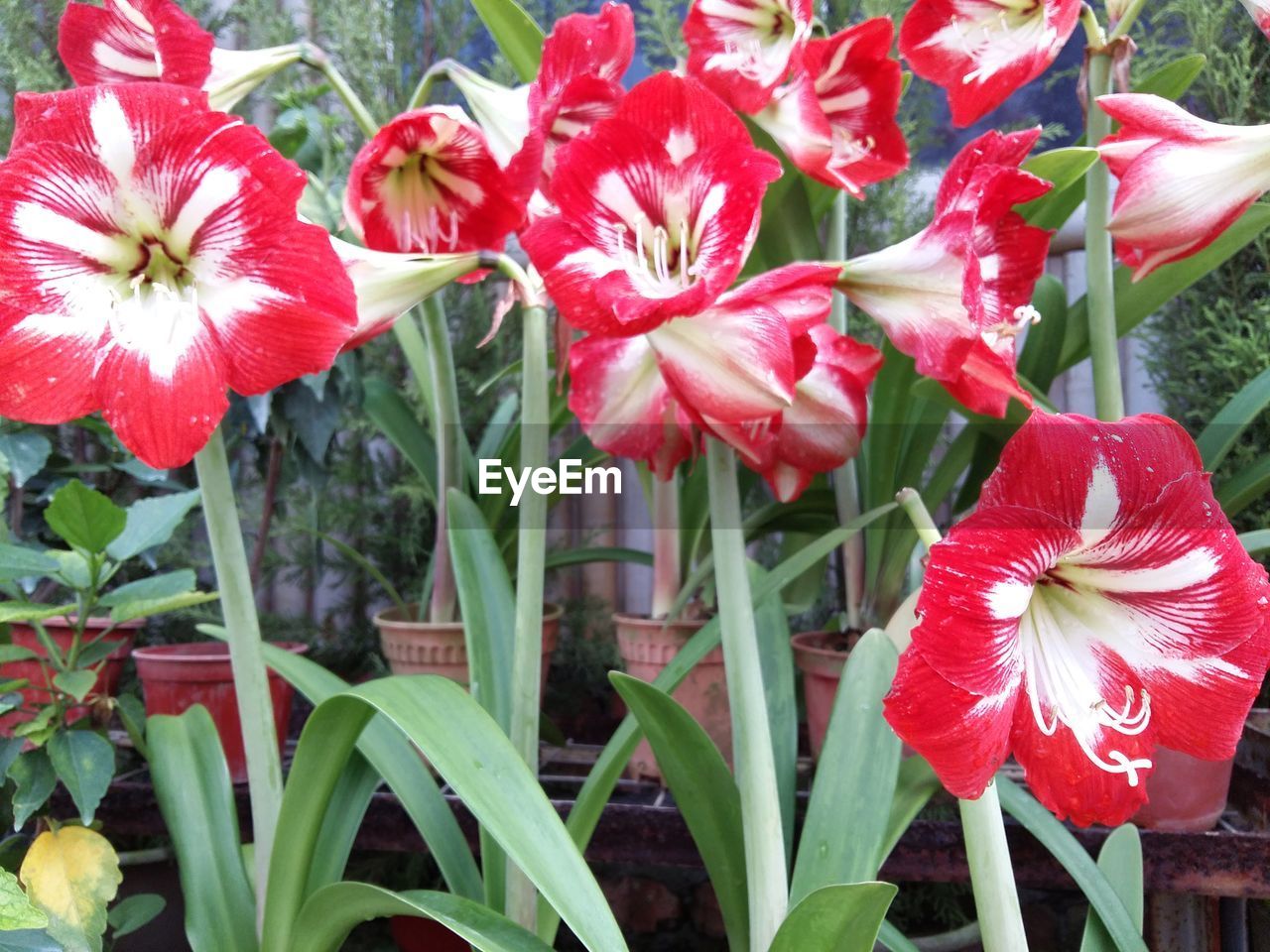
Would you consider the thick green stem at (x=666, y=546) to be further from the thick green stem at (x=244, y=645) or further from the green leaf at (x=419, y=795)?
the thick green stem at (x=244, y=645)

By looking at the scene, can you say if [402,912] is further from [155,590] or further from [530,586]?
[155,590]

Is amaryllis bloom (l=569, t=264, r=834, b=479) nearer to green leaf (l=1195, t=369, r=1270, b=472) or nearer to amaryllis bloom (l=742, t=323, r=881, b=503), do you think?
amaryllis bloom (l=742, t=323, r=881, b=503)

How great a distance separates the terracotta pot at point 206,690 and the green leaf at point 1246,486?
85 centimetres

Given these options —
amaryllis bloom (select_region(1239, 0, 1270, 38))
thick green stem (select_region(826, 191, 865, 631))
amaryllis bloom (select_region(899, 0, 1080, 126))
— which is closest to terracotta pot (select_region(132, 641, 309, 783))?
thick green stem (select_region(826, 191, 865, 631))

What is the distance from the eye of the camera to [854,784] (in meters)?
0.61

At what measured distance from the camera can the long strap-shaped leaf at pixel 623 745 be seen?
671mm

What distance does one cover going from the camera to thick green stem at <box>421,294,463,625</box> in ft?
3.10

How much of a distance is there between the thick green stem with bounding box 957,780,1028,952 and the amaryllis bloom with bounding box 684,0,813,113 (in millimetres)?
458

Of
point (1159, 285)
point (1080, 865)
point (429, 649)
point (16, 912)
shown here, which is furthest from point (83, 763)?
point (1159, 285)

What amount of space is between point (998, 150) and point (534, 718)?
1.45ft

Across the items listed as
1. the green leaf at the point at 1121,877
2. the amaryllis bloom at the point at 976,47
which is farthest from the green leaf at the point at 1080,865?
the amaryllis bloom at the point at 976,47

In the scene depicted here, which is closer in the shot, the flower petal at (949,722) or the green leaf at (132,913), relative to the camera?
the flower petal at (949,722)

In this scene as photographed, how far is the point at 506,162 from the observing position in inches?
24.7

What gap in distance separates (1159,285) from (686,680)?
535mm
